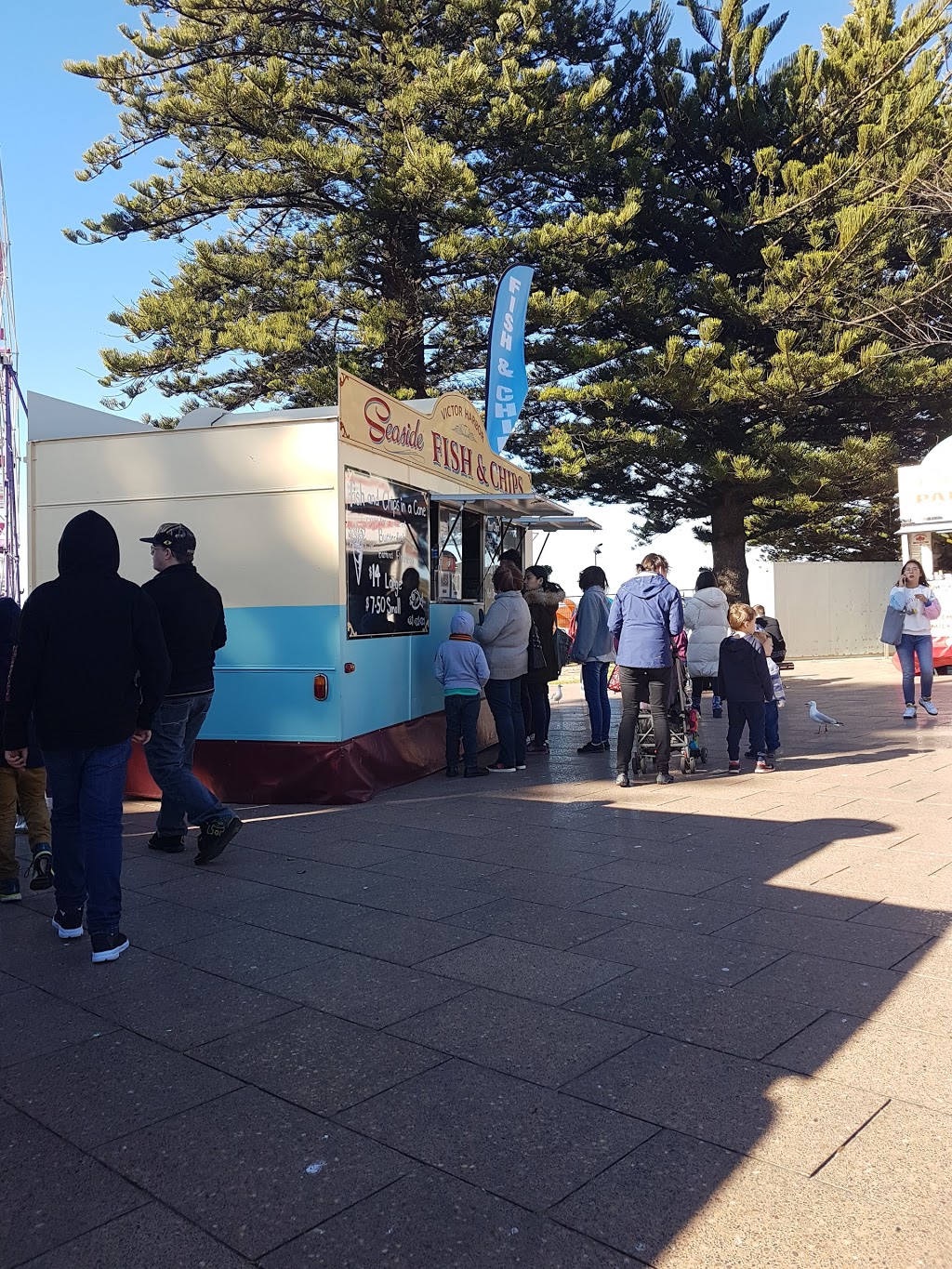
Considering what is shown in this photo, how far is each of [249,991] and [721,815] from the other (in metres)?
3.91

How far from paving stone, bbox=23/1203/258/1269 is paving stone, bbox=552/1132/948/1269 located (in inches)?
32.0

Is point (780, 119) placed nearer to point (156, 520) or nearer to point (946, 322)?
point (946, 322)

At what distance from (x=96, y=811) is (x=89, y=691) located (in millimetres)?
498

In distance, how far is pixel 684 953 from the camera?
429 cm

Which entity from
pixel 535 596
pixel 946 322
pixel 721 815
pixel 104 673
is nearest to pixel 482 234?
pixel 946 322

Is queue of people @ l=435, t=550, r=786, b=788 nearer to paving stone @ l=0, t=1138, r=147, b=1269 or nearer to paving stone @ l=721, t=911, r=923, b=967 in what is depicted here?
paving stone @ l=721, t=911, r=923, b=967

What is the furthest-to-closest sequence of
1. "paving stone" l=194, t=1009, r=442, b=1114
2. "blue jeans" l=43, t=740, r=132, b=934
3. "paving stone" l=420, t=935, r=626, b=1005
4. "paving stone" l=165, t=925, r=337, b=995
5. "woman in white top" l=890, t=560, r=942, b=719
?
"woman in white top" l=890, t=560, r=942, b=719 < "blue jeans" l=43, t=740, r=132, b=934 < "paving stone" l=165, t=925, r=337, b=995 < "paving stone" l=420, t=935, r=626, b=1005 < "paving stone" l=194, t=1009, r=442, b=1114

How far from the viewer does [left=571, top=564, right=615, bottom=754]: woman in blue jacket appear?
9789mm

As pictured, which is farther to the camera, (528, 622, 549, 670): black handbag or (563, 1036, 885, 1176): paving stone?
(528, 622, 549, 670): black handbag

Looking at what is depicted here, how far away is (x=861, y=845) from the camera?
19.9ft

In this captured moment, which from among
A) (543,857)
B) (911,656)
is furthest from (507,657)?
(911,656)

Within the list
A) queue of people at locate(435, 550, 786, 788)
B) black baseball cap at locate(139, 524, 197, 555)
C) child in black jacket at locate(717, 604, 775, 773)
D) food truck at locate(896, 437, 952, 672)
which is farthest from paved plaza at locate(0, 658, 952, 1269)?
food truck at locate(896, 437, 952, 672)

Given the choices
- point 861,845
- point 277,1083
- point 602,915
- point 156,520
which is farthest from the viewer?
point 156,520

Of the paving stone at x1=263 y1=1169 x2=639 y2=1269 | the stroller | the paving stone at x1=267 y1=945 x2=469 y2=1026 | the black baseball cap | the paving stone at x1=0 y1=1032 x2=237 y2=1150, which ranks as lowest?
the paving stone at x1=263 y1=1169 x2=639 y2=1269
